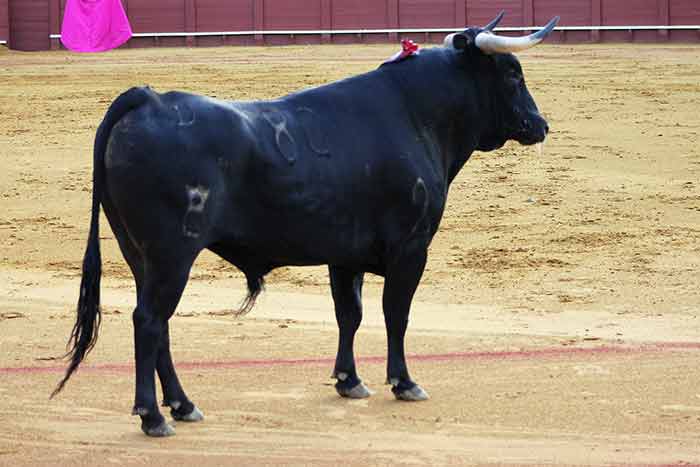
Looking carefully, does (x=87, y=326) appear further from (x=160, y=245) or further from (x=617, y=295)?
(x=617, y=295)

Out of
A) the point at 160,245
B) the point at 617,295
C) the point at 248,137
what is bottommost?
the point at 617,295

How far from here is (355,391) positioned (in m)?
5.90

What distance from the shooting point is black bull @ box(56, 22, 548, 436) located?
507 centimetres

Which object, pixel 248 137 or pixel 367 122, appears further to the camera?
pixel 367 122

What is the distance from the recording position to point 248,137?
5242mm

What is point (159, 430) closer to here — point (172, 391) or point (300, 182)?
point (172, 391)

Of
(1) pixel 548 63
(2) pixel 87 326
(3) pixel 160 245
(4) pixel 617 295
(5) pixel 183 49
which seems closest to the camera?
(3) pixel 160 245

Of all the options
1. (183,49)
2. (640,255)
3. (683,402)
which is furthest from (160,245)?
(183,49)

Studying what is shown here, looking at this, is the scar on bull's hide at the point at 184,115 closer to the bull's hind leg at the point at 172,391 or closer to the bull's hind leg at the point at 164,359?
the bull's hind leg at the point at 164,359

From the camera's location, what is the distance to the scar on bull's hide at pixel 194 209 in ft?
16.6

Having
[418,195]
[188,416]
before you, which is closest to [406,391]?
[418,195]

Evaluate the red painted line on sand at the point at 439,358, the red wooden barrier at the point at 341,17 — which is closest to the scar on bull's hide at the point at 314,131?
the red painted line on sand at the point at 439,358

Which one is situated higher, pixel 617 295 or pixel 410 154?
pixel 410 154

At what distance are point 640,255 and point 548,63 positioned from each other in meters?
11.5
